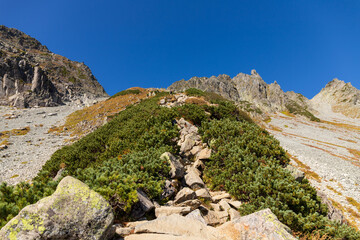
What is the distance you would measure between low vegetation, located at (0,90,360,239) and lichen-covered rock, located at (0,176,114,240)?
1.19 meters

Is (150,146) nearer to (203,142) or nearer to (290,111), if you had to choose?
(203,142)

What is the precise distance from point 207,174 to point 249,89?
158236 millimetres

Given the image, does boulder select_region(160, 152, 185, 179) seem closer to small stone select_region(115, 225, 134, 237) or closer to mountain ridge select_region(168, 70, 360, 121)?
small stone select_region(115, 225, 134, 237)

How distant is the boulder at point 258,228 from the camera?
5.28 metres

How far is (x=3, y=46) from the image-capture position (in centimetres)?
9306

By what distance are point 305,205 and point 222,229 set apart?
5650mm

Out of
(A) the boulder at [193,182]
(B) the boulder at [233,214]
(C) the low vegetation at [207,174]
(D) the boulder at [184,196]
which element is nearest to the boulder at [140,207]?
(C) the low vegetation at [207,174]

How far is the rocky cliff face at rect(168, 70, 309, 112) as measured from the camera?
139 metres

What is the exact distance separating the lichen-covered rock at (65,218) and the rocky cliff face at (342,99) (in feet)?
683

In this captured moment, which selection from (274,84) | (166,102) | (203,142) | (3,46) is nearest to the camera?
(203,142)

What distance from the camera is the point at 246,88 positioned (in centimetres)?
15525

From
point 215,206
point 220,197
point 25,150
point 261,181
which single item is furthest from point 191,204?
point 25,150

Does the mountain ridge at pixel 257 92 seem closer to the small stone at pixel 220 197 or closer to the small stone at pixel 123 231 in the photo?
the small stone at pixel 220 197

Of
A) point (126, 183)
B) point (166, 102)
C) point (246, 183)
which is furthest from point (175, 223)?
point (166, 102)
